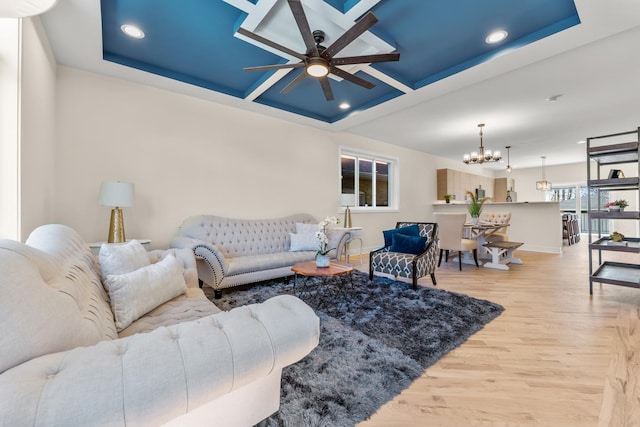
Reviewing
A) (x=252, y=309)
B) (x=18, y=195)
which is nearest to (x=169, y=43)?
(x=18, y=195)

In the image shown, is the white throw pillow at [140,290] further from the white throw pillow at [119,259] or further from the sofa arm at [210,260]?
the sofa arm at [210,260]

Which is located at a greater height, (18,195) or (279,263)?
(18,195)

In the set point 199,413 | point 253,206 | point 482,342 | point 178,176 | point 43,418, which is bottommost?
point 482,342

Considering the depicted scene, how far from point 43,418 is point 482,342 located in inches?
96.6

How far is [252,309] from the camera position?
3.15 ft

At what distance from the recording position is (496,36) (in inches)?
102

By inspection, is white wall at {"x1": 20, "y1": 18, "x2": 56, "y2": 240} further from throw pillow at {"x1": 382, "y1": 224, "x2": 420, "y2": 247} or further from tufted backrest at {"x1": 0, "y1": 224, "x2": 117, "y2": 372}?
throw pillow at {"x1": 382, "y1": 224, "x2": 420, "y2": 247}

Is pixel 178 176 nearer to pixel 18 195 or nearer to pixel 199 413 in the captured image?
pixel 18 195

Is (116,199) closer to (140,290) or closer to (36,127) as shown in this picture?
(36,127)

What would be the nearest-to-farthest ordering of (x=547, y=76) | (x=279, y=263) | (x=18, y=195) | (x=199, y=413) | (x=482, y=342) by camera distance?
(x=199, y=413), (x=18, y=195), (x=482, y=342), (x=547, y=76), (x=279, y=263)

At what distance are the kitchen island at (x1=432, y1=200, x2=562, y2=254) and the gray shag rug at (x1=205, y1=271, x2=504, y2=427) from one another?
15.7 feet

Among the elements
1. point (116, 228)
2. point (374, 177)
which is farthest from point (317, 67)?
point (374, 177)

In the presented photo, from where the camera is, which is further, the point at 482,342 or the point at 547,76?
the point at 547,76

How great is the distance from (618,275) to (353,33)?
3.79 metres
